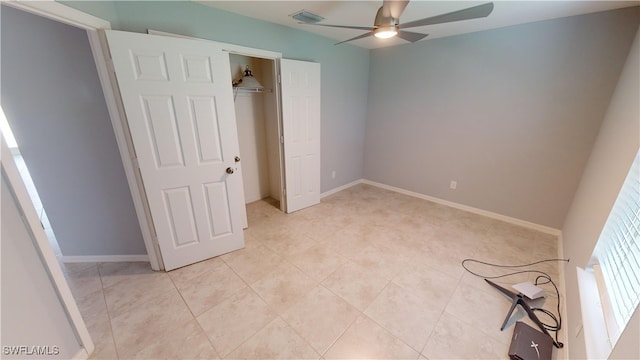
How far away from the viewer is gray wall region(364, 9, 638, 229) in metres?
2.38

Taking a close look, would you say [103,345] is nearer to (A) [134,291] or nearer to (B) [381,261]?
(A) [134,291]

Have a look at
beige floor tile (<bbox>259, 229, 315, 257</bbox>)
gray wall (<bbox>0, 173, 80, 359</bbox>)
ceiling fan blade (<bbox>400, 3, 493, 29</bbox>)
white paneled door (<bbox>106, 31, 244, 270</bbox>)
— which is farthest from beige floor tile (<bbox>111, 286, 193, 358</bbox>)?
ceiling fan blade (<bbox>400, 3, 493, 29</bbox>)

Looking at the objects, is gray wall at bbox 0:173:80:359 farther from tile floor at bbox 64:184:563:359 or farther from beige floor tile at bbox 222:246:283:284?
beige floor tile at bbox 222:246:283:284

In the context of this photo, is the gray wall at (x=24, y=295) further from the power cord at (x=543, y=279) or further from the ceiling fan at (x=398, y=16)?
the power cord at (x=543, y=279)

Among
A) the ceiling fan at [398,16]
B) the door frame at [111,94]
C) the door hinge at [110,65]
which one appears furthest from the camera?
the door hinge at [110,65]

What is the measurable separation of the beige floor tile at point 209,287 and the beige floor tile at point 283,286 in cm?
19

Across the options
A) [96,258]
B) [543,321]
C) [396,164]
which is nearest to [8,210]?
[96,258]

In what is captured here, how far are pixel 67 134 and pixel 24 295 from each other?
54.9 inches

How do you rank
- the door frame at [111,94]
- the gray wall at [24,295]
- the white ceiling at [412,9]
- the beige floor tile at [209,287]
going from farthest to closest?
the white ceiling at [412,9] → the beige floor tile at [209,287] → the door frame at [111,94] → the gray wall at [24,295]

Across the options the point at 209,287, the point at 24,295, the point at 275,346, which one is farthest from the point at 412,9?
the point at 24,295

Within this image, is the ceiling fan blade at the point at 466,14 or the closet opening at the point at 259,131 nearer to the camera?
the ceiling fan blade at the point at 466,14

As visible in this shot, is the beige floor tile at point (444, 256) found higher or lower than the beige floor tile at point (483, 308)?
higher

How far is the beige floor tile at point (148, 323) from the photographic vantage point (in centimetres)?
155

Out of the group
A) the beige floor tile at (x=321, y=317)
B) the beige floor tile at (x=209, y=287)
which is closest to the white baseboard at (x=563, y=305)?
the beige floor tile at (x=321, y=317)
